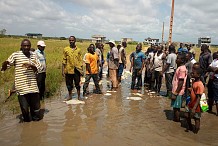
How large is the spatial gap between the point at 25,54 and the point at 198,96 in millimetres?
3643

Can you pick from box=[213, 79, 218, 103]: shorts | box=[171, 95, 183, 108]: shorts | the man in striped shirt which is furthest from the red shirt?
the man in striped shirt

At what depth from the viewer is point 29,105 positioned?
527 centimetres

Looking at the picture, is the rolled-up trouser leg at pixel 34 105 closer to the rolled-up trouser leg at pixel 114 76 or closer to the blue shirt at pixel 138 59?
the rolled-up trouser leg at pixel 114 76

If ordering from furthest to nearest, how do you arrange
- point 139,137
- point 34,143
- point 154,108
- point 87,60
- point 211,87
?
1. point 87,60
2. point 154,108
3. point 211,87
4. point 139,137
5. point 34,143

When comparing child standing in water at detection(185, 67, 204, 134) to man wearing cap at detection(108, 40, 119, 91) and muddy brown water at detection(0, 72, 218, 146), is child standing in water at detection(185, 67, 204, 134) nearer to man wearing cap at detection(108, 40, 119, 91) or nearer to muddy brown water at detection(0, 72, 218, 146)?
muddy brown water at detection(0, 72, 218, 146)

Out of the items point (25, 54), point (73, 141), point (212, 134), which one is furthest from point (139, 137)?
point (25, 54)

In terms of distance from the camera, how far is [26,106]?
16.5 feet

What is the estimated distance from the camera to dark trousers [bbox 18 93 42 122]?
16.4ft

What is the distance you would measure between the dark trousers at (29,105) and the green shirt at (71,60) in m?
1.84

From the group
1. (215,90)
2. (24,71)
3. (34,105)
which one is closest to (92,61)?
(34,105)

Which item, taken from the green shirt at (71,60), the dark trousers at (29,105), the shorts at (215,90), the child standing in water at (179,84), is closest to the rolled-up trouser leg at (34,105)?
the dark trousers at (29,105)

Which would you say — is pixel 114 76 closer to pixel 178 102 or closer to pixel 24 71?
pixel 178 102

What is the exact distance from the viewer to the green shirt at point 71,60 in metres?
6.86

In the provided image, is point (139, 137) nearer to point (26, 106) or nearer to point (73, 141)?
point (73, 141)
